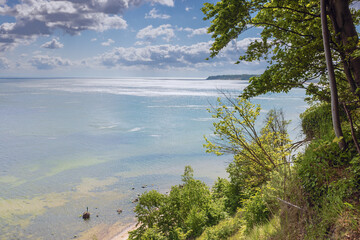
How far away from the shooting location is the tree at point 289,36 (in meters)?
7.56

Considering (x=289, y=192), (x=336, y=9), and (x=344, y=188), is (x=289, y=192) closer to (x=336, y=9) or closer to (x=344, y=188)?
(x=344, y=188)

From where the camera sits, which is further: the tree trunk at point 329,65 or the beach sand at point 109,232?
the beach sand at point 109,232

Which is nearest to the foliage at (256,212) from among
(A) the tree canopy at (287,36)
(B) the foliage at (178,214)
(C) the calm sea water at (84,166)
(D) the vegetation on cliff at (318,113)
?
(D) the vegetation on cliff at (318,113)

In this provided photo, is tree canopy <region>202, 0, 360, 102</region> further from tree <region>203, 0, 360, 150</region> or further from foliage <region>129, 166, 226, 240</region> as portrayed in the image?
foliage <region>129, 166, 226, 240</region>

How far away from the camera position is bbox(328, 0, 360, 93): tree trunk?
7191 millimetres

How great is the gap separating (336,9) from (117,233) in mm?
28372

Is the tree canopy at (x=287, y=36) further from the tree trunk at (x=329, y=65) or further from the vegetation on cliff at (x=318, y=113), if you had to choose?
the tree trunk at (x=329, y=65)

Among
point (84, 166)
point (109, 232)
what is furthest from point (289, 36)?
point (84, 166)

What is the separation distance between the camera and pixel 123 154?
186ft

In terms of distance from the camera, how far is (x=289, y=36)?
909 centimetres

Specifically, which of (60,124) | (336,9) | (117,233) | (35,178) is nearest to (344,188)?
(336,9)

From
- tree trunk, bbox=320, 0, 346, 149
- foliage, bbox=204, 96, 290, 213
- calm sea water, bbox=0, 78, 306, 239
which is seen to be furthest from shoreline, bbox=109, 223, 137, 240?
tree trunk, bbox=320, 0, 346, 149

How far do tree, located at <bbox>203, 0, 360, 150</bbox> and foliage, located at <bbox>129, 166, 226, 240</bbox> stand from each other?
15.1m

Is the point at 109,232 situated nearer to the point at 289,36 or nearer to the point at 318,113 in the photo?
the point at 318,113
